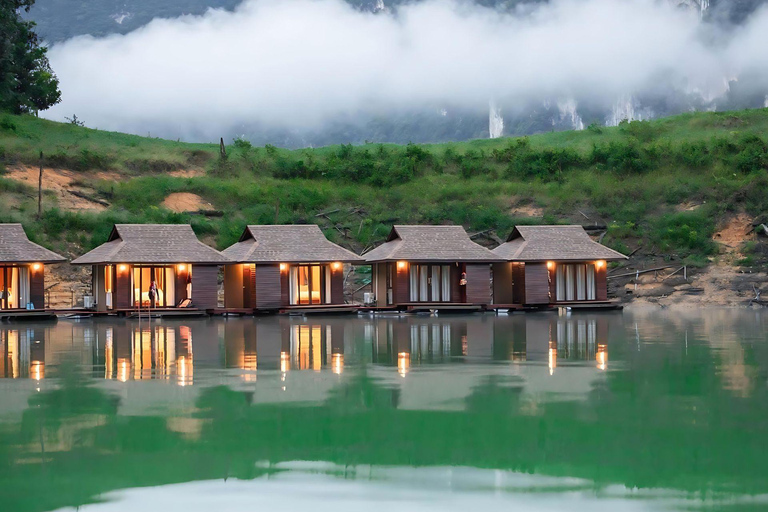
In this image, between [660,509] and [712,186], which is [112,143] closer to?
[712,186]

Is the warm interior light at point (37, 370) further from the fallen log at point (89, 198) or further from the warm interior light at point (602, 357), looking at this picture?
the fallen log at point (89, 198)

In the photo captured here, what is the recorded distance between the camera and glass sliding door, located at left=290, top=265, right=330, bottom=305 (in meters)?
36.8

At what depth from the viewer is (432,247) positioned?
123 feet

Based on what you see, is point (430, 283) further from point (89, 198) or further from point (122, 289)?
point (89, 198)

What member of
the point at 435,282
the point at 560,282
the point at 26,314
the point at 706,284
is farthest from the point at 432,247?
the point at 26,314

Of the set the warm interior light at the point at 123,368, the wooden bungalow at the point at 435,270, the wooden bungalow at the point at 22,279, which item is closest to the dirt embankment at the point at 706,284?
the wooden bungalow at the point at 435,270

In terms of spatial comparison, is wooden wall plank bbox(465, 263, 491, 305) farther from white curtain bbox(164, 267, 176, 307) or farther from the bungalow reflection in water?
white curtain bbox(164, 267, 176, 307)

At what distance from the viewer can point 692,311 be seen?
36125 millimetres

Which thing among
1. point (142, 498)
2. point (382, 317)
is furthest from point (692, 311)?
point (142, 498)

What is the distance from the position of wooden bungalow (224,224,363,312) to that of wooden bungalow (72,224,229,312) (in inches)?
55.3

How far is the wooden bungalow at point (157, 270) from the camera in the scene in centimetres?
3456

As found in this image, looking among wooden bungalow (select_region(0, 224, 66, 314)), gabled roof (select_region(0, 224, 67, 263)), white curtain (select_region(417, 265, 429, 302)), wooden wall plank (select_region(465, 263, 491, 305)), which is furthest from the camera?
white curtain (select_region(417, 265, 429, 302))

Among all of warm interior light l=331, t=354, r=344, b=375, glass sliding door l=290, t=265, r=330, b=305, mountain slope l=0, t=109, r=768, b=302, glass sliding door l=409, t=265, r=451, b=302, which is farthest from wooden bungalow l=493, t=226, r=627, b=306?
warm interior light l=331, t=354, r=344, b=375

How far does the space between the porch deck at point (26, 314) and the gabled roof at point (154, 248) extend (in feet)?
8.58
